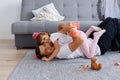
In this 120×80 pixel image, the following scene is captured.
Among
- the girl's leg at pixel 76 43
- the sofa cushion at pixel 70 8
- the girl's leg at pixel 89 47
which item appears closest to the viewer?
the girl's leg at pixel 76 43

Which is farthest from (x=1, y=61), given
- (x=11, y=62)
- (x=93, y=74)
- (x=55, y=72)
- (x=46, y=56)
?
(x=93, y=74)

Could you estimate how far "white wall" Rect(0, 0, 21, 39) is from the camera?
13.6ft

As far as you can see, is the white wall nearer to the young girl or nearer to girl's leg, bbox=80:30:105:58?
the young girl

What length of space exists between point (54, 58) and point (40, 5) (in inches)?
60.0

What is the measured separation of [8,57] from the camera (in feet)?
9.46

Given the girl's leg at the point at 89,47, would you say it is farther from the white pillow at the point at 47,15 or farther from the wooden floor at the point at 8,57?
the white pillow at the point at 47,15

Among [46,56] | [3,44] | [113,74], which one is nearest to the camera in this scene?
[113,74]

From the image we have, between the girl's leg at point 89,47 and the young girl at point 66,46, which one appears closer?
the young girl at point 66,46

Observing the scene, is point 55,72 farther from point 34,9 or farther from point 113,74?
point 34,9

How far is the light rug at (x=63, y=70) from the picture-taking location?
2072 millimetres

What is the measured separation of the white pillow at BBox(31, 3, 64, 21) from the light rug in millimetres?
1061

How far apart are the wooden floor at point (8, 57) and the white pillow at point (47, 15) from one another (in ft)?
2.02

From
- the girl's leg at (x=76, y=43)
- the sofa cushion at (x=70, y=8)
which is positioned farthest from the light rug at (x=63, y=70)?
the sofa cushion at (x=70, y=8)

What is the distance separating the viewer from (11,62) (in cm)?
266
